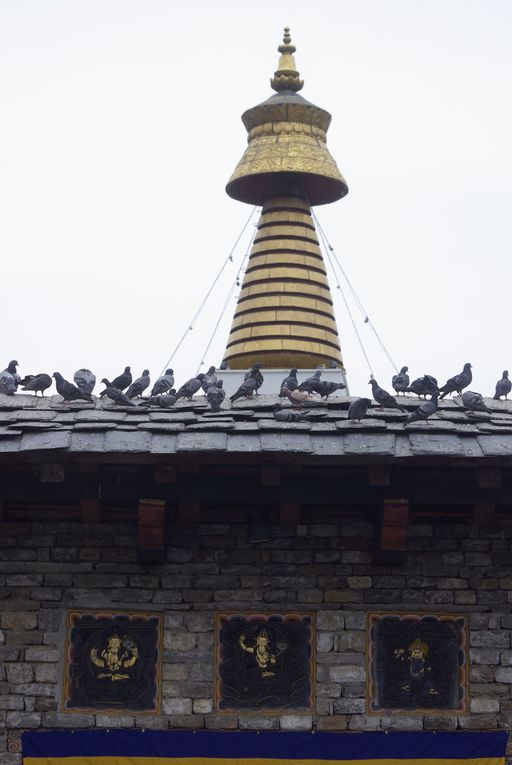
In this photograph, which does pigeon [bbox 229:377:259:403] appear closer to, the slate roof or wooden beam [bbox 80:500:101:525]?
the slate roof

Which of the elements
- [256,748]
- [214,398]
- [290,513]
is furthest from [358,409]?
[256,748]

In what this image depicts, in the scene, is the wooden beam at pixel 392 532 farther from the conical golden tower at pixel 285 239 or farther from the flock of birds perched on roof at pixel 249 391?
the conical golden tower at pixel 285 239

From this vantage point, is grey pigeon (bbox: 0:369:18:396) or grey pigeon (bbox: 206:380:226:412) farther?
grey pigeon (bbox: 0:369:18:396)

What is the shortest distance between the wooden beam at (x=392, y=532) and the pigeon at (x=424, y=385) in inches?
59.2

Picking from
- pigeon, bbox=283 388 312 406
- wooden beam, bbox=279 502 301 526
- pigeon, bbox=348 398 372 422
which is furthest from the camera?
pigeon, bbox=283 388 312 406

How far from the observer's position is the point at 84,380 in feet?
43.1

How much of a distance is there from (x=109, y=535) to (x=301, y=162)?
955 centimetres

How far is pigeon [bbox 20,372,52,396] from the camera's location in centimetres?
1402

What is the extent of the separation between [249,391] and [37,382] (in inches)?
72.7

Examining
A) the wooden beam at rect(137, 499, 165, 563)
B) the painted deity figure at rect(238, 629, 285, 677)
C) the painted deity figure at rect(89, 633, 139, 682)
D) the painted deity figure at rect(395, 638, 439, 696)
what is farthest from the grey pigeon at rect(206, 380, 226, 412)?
the painted deity figure at rect(395, 638, 439, 696)

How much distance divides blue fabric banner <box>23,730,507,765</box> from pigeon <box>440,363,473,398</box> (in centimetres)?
275

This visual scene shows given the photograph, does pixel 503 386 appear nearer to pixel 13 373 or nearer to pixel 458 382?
pixel 458 382

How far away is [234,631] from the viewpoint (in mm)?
12305

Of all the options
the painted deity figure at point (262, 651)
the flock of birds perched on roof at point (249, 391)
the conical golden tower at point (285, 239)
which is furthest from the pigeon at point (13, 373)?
the conical golden tower at point (285, 239)
